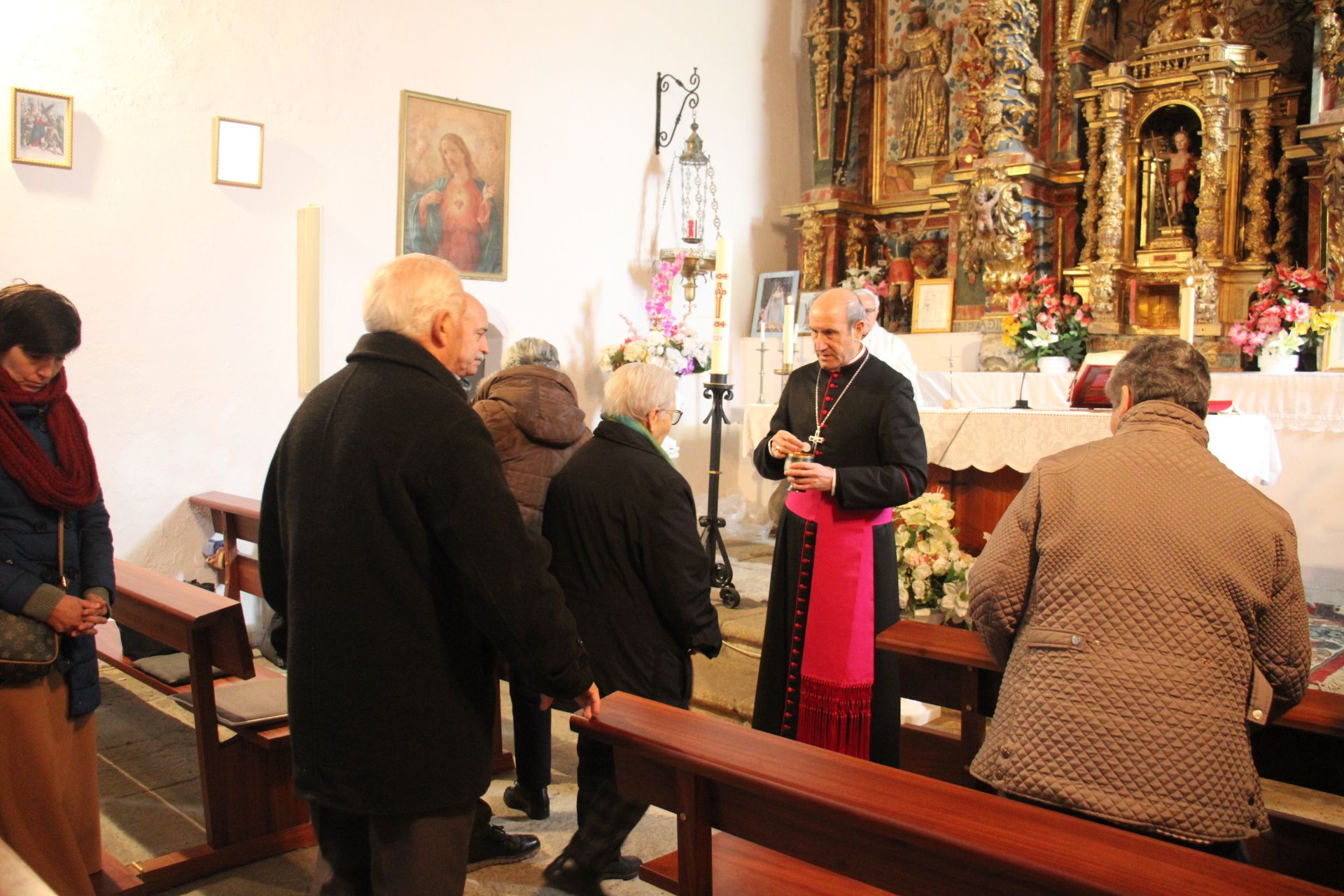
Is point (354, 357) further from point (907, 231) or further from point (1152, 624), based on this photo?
point (907, 231)

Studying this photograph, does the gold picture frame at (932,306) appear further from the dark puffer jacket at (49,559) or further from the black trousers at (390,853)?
the black trousers at (390,853)

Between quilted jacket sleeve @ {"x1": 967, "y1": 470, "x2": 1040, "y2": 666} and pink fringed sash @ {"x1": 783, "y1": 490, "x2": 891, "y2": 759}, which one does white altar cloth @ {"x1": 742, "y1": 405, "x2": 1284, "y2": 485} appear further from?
quilted jacket sleeve @ {"x1": 967, "y1": 470, "x2": 1040, "y2": 666}

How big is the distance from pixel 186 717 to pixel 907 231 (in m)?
6.81

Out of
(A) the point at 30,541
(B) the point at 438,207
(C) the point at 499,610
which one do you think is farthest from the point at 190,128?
(C) the point at 499,610

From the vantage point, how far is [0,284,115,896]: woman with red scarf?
2471mm

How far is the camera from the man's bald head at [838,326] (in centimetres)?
363

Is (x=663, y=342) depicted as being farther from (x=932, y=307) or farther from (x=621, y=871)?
(x=621, y=871)

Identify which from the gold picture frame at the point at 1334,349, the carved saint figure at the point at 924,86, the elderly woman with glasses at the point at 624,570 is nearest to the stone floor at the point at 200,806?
the elderly woman with glasses at the point at 624,570

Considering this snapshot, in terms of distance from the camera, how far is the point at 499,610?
6.31 feet

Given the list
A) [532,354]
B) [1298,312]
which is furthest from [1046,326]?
[532,354]

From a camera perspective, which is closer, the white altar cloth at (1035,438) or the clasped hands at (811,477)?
the clasped hands at (811,477)

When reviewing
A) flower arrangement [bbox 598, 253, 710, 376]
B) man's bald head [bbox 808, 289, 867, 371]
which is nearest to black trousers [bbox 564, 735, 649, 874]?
man's bald head [bbox 808, 289, 867, 371]

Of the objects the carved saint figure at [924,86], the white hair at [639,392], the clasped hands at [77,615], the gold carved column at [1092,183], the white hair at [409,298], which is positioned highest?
the carved saint figure at [924,86]

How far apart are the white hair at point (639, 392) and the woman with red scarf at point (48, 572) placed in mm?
1280
